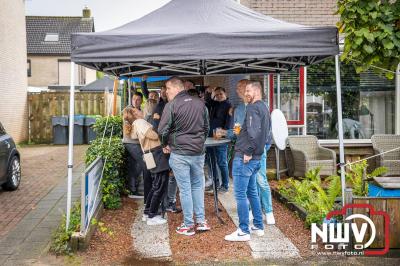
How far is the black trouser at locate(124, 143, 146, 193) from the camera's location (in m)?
7.63

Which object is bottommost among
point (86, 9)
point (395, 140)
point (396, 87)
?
point (395, 140)

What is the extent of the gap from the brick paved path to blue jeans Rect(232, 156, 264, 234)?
10.5ft

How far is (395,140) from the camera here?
31.3 feet

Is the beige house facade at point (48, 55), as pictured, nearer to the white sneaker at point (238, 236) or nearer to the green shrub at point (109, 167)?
the green shrub at point (109, 167)

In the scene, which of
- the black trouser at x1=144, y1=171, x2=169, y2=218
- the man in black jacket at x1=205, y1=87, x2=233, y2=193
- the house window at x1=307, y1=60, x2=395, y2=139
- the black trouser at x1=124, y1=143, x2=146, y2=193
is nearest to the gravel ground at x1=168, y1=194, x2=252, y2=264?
the black trouser at x1=144, y1=171, x2=169, y2=218

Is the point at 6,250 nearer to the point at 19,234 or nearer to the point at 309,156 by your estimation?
the point at 19,234

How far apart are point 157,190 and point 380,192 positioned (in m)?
2.77

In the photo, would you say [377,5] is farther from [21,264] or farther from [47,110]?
[47,110]

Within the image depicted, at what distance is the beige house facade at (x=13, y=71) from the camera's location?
1811cm

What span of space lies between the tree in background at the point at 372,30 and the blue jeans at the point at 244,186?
1.71 metres

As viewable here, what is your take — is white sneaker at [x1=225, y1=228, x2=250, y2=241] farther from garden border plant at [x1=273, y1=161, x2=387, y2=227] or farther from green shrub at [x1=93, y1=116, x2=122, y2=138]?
green shrub at [x1=93, y1=116, x2=122, y2=138]

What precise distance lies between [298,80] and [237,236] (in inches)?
194

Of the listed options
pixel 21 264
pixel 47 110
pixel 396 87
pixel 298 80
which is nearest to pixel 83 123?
pixel 47 110

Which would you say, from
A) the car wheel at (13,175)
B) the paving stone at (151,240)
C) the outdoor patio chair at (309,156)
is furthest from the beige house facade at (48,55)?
the paving stone at (151,240)
